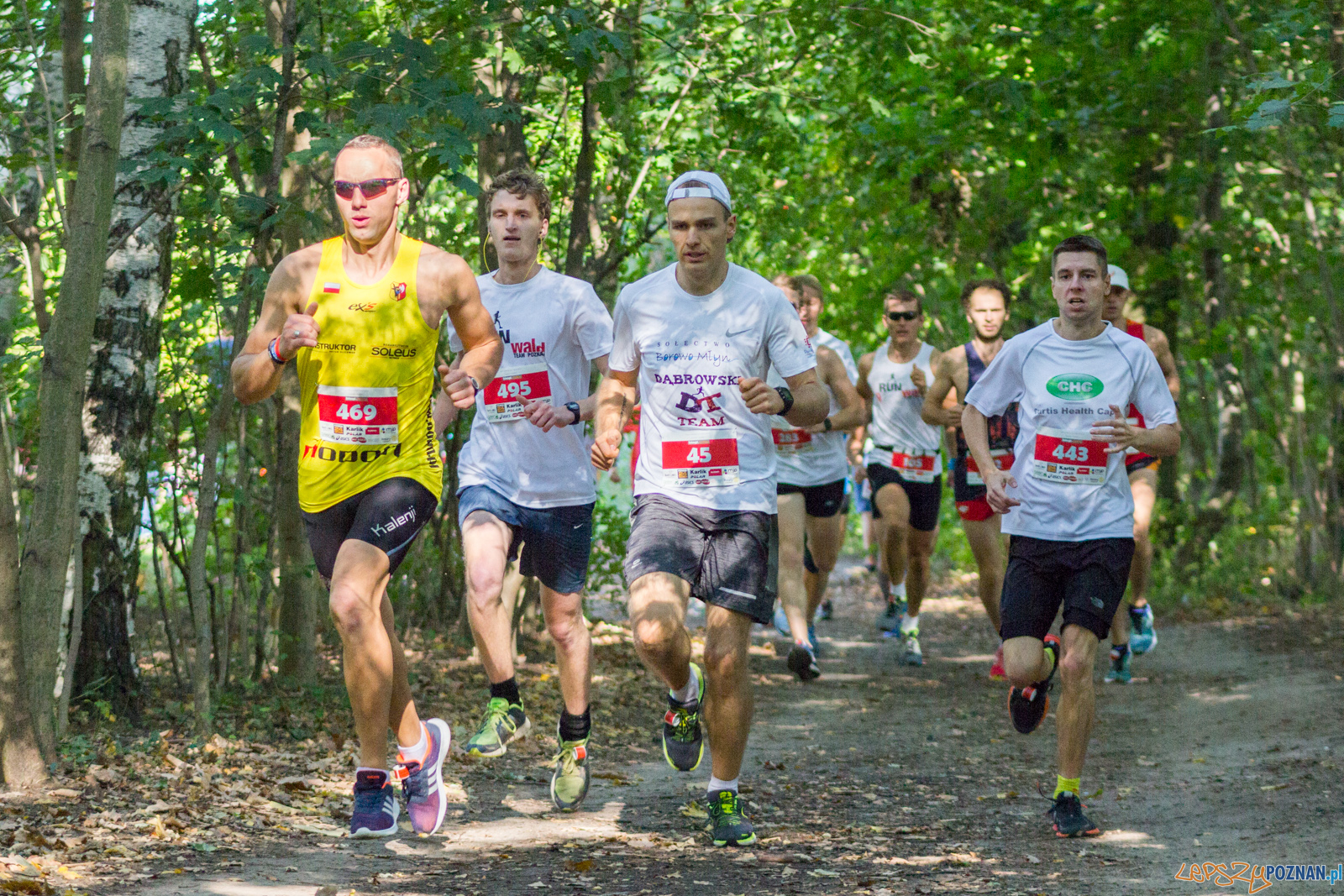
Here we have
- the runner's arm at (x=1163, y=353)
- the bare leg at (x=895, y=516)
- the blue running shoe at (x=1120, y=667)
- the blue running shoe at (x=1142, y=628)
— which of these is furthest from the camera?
the bare leg at (x=895, y=516)

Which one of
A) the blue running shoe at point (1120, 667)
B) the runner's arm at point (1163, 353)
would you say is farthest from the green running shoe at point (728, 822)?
the blue running shoe at point (1120, 667)

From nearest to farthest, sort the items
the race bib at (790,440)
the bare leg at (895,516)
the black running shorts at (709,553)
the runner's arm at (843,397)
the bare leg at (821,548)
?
the black running shorts at (709,553), the runner's arm at (843,397), the race bib at (790,440), the bare leg at (821,548), the bare leg at (895,516)

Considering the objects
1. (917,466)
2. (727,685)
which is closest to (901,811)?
(727,685)

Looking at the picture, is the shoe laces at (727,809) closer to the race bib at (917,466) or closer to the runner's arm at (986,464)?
the runner's arm at (986,464)

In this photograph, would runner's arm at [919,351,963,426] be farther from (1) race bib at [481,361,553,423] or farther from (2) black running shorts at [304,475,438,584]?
(2) black running shorts at [304,475,438,584]

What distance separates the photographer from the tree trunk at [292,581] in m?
7.73

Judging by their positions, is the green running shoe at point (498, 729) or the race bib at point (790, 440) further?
the race bib at point (790, 440)

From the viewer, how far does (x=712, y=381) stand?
17.3 ft

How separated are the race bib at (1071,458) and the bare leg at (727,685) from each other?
1.50 meters

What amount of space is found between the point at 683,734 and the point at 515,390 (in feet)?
5.35

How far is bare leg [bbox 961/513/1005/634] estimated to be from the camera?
9422 mm

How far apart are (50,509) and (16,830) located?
4.32 feet

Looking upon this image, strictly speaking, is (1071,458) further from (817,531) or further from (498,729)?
(817,531)

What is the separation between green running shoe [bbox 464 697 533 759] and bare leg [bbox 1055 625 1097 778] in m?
2.21
